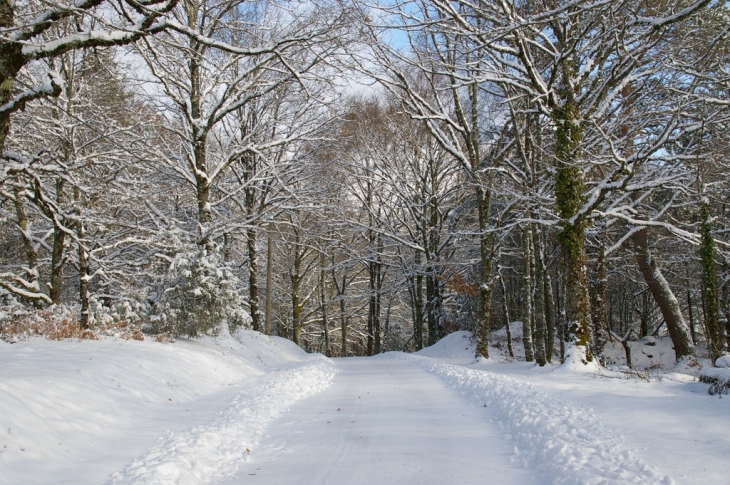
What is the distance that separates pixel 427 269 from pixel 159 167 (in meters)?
14.5

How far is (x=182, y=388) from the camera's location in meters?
8.63

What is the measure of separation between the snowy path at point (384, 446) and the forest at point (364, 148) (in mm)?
4952

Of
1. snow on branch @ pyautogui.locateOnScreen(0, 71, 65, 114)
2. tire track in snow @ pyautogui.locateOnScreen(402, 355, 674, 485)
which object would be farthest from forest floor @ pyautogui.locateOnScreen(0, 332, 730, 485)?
snow on branch @ pyautogui.locateOnScreen(0, 71, 65, 114)

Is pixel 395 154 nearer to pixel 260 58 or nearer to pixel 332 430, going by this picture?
pixel 260 58

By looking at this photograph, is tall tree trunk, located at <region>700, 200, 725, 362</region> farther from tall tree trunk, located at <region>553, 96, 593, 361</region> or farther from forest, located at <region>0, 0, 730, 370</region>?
tall tree trunk, located at <region>553, 96, 593, 361</region>

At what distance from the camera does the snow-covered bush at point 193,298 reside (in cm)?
1241

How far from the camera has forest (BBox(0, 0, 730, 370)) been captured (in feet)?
30.5

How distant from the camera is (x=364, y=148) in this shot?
25.8 metres

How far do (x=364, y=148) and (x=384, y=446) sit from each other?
71.7ft

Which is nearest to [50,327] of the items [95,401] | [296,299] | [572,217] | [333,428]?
[95,401]

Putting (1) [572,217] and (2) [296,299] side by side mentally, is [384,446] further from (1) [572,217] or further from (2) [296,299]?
(2) [296,299]

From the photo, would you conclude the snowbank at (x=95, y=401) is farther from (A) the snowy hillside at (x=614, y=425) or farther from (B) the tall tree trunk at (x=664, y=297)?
(B) the tall tree trunk at (x=664, y=297)

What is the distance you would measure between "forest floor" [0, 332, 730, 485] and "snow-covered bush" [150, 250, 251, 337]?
309cm

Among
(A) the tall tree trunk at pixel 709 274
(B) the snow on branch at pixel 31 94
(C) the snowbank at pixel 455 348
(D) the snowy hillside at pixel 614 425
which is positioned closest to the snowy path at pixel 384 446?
(D) the snowy hillside at pixel 614 425
